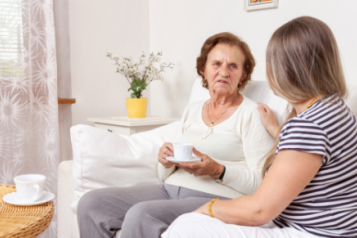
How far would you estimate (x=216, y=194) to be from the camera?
1.31 meters

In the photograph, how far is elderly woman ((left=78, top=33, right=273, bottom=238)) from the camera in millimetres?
1181

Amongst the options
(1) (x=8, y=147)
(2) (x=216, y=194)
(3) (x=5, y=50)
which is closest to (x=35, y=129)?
(1) (x=8, y=147)

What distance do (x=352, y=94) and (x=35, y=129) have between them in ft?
5.79

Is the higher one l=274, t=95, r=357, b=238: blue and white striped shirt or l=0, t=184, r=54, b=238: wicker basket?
l=274, t=95, r=357, b=238: blue and white striped shirt

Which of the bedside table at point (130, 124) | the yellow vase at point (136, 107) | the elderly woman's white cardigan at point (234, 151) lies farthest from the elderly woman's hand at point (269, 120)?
the yellow vase at point (136, 107)

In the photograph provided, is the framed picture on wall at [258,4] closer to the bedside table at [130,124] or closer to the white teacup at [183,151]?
the bedside table at [130,124]

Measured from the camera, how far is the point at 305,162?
0.76 metres

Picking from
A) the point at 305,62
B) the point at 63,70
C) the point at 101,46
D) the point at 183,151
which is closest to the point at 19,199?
the point at 183,151

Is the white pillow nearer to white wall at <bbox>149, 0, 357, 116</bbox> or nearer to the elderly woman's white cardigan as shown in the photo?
the elderly woman's white cardigan

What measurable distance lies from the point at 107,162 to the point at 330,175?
92 centimetres

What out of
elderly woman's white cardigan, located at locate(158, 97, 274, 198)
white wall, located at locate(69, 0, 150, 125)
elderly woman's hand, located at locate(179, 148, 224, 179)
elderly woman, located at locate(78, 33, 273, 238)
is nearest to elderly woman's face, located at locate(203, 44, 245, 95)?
elderly woman, located at locate(78, 33, 273, 238)

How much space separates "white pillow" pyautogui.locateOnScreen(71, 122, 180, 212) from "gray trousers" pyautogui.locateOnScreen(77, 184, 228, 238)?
88 mm

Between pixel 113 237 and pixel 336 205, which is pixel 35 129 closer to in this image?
pixel 113 237

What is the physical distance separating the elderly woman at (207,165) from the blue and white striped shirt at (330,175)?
18.1 inches
